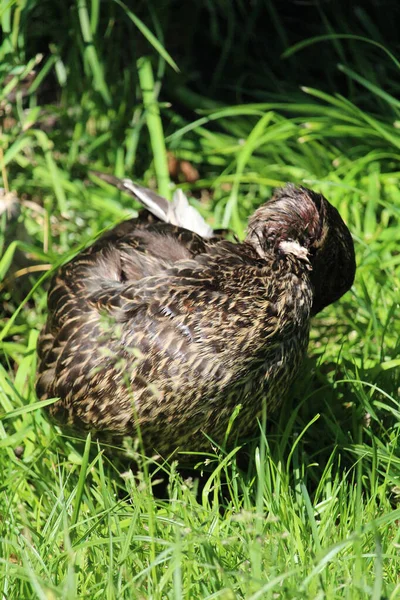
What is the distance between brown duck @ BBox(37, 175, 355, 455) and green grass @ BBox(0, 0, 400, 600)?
16 centimetres

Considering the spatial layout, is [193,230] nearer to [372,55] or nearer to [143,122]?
[143,122]

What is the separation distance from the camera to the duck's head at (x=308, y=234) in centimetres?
333

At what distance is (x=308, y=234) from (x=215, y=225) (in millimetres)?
1470

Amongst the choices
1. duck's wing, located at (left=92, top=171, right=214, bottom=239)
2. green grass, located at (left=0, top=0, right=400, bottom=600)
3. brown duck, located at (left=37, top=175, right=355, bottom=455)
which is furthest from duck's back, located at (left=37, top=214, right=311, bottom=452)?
duck's wing, located at (left=92, top=171, right=214, bottom=239)

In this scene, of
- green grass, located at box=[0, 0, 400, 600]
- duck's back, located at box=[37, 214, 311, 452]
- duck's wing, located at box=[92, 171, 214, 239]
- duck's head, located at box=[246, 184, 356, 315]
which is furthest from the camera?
duck's wing, located at box=[92, 171, 214, 239]

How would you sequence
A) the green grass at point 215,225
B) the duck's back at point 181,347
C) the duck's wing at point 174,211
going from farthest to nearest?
1. the duck's wing at point 174,211
2. the duck's back at point 181,347
3. the green grass at point 215,225

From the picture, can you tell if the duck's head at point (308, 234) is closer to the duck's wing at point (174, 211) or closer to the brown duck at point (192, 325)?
the brown duck at point (192, 325)

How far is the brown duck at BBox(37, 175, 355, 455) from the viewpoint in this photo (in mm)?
3039

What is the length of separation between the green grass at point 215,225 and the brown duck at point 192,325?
6.4 inches

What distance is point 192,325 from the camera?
3.07 meters

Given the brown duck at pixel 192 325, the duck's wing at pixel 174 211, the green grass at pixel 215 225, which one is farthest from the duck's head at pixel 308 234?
the duck's wing at pixel 174 211

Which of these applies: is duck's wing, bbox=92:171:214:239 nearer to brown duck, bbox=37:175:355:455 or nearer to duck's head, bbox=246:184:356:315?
brown duck, bbox=37:175:355:455

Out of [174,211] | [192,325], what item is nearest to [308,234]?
[192,325]

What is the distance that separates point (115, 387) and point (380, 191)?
215cm
